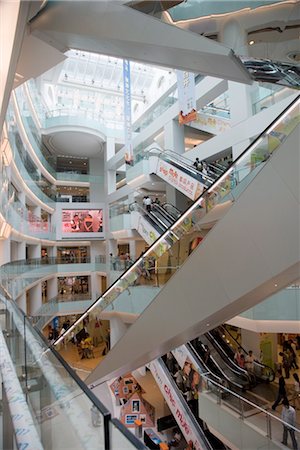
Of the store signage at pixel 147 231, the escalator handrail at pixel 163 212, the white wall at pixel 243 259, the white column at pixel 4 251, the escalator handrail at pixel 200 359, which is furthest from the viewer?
the escalator handrail at pixel 163 212

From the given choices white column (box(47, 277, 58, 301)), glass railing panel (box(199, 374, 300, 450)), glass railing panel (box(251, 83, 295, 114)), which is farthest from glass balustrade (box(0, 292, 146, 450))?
white column (box(47, 277, 58, 301))

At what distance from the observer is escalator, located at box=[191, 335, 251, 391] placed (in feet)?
31.3

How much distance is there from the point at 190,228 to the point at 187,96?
755cm

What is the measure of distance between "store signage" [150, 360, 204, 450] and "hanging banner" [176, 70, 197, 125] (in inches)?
352

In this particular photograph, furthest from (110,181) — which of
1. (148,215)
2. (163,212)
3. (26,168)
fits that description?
(163,212)

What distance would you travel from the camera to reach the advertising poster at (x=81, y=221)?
74.5 ft

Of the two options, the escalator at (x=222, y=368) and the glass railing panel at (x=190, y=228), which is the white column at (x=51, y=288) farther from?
the glass railing panel at (x=190, y=228)

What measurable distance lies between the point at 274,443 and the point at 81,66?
23.2 m

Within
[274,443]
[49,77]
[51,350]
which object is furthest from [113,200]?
[51,350]

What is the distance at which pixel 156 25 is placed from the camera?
4.07 m

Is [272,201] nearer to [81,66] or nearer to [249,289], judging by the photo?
[249,289]

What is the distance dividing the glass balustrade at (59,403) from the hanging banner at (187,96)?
1037cm

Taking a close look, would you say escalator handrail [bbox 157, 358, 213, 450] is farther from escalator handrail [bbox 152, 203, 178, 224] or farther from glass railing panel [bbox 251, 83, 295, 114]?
glass railing panel [bbox 251, 83, 295, 114]

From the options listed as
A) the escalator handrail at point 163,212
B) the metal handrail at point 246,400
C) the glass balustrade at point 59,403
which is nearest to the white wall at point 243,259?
the glass balustrade at point 59,403
